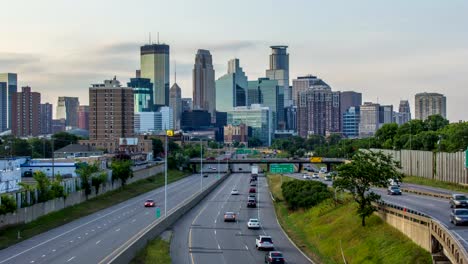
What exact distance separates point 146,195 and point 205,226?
55663 mm

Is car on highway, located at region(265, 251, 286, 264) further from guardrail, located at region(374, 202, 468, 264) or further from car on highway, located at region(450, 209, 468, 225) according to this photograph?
car on highway, located at region(450, 209, 468, 225)

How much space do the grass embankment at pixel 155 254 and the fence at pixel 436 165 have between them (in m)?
40.3

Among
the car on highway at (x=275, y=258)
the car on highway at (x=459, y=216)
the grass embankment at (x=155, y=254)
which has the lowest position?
the grass embankment at (x=155, y=254)

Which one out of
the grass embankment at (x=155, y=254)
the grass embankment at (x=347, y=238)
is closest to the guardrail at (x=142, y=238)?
the grass embankment at (x=155, y=254)

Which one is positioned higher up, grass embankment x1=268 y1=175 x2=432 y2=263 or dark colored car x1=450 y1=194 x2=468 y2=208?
dark colored car x1=450 y1=194 x2=468 y2=208

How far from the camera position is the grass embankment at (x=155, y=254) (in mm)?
51200

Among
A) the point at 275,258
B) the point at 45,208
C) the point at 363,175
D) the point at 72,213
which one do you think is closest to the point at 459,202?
the point at 363,175

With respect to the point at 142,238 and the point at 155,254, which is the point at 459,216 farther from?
the point at 142,238

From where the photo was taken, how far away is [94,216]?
90562 millimetres

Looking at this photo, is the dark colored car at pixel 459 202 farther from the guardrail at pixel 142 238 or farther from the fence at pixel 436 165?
the fence at pixel 436 165

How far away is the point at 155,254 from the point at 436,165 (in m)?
54.8

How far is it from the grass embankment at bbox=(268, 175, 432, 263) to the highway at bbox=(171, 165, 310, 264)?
1616 mm

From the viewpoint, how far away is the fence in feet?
285

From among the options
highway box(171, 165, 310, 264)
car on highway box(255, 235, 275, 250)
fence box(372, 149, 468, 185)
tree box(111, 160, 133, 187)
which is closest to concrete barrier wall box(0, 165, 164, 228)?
tree box(111, 160, 133, 187)
